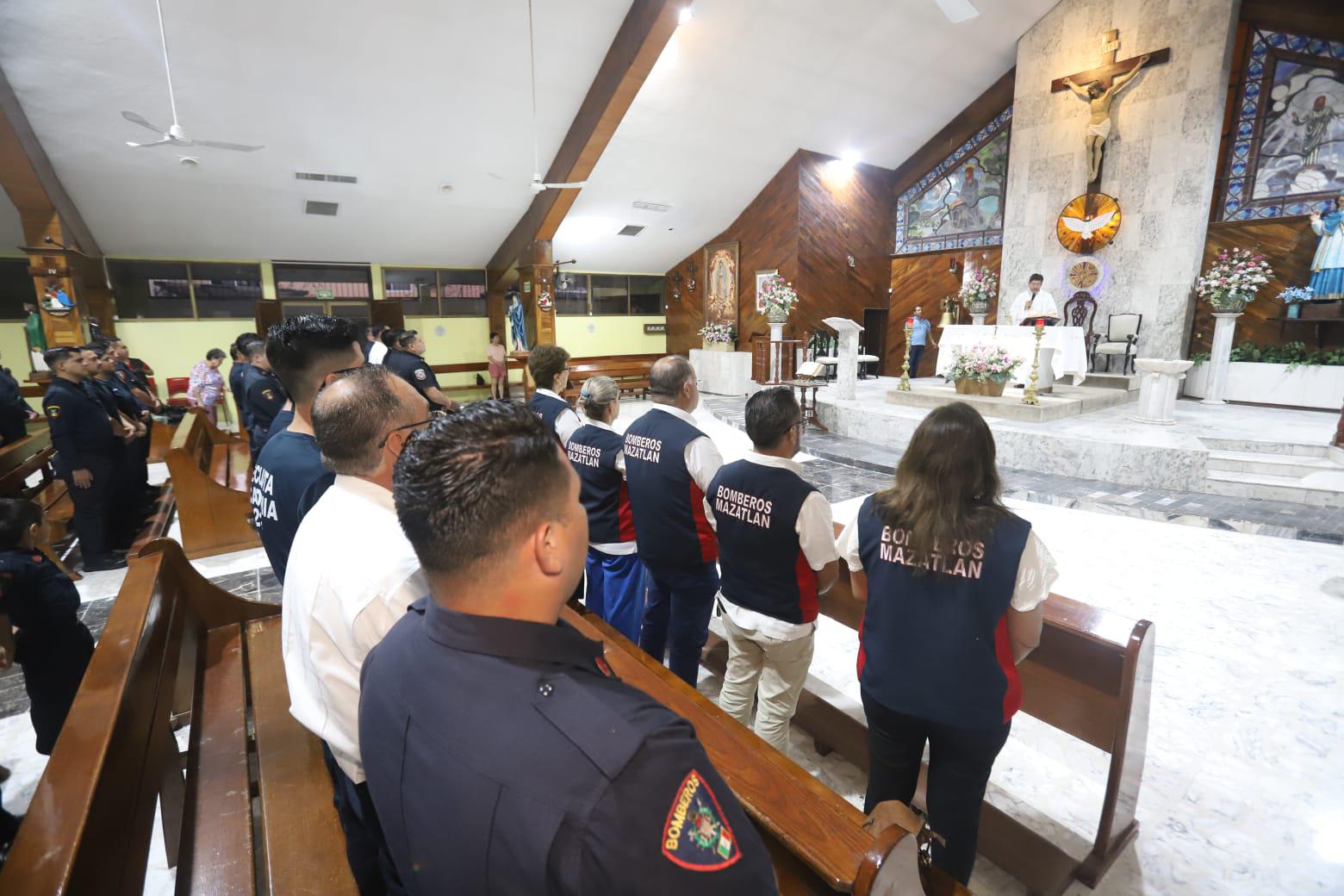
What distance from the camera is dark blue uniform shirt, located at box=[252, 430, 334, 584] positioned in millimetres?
1647

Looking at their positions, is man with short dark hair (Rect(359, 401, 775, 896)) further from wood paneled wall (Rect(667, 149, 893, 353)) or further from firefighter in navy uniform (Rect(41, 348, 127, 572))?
wood paneled wall (Rect(667, 149, 893, 353))

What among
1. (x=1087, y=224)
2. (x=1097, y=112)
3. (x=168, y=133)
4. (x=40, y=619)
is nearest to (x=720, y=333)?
(x=1087, y=224)

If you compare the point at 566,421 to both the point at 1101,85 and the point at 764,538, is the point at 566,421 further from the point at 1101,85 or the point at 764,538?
the point at 1101,85

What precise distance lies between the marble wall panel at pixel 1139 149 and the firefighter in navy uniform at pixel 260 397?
32.4 ft

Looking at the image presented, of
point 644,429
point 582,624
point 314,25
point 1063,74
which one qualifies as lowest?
point 582,624

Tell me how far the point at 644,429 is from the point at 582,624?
2.43 ft

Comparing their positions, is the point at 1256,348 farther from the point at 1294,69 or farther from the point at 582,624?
the point at 582,624

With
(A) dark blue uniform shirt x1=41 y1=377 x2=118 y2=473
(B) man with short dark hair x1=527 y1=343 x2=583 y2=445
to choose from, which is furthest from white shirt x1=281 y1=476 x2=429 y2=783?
(A) dark blue uniform shirt x1=41 y1=377 x2=118 y2=473

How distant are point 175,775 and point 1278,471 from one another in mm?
7192

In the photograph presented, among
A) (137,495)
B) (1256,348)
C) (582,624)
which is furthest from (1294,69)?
(137,495)

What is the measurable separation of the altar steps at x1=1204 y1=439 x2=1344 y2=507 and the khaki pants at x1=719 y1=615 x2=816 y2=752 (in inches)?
190

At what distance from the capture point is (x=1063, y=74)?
882 cm

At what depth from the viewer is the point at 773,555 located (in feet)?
5.89

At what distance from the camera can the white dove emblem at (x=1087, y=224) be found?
8.67 meters
